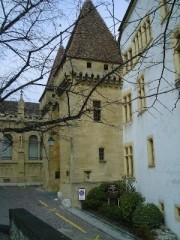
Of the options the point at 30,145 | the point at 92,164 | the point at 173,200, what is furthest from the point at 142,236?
the point at 30,145

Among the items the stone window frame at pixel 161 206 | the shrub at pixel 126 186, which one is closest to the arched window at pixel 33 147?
the shrub at pixel 126 186

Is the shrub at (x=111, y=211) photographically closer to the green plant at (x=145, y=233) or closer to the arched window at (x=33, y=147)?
the green plant at (x=145, y=233)

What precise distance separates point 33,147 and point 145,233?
98.8ft

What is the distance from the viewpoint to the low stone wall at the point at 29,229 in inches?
257

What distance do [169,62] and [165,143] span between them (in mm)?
4033

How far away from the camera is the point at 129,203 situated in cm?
1784

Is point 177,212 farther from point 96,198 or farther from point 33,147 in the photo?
point 33,147

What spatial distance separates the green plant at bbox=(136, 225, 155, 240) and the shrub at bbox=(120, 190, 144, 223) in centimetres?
221

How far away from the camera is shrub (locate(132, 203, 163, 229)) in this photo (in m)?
15.7

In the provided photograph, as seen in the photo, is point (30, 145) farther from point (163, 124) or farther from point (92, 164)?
point (163, 124)

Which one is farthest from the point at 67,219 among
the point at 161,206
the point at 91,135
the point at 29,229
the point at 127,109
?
the point at 29,229

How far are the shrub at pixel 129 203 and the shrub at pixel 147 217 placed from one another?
0.79 metres

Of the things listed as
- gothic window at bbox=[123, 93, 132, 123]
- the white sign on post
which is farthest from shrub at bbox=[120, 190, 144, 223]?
gothic window at bbox=[123, 93, 132, 123]

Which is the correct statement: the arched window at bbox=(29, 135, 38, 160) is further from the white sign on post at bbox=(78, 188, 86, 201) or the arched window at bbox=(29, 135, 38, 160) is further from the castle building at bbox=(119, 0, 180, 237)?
the castle building at bbox=(119, 0, 180, 237)
